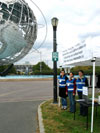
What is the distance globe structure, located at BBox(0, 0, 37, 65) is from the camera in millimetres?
15750

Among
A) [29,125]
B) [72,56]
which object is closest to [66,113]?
[29,125]

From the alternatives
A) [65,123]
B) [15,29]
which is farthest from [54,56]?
[15,29]

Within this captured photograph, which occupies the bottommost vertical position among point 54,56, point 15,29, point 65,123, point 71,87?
point 65,123

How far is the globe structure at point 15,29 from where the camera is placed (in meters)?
15.8

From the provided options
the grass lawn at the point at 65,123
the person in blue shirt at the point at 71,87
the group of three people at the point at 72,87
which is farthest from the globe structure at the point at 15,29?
the grass lawn at the point at 65,123

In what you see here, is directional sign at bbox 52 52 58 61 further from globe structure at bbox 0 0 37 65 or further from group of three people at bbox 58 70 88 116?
globe structure at bbox 0 0 37 65

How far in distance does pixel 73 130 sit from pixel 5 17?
1356 cm

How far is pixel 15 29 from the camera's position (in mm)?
15875

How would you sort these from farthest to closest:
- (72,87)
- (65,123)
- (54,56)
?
1. (54,56)
2. (72,87)
3. (65,123)

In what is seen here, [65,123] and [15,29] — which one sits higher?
[15,29]

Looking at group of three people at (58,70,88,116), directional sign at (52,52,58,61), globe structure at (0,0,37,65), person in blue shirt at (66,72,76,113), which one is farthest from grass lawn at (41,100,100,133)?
globe structure at (0,0,37,65)

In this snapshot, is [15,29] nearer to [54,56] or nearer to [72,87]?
[54,56]

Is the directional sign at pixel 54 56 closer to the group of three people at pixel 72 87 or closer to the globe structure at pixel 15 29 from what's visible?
the group of three people at pixel 72 87

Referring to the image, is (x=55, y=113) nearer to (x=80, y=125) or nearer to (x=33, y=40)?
(x=80, y=125)
